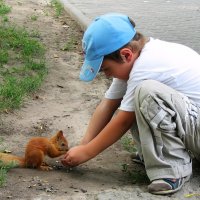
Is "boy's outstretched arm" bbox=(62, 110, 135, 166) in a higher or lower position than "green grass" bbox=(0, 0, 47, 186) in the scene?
higher

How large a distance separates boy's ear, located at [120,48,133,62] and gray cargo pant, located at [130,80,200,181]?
190 mm

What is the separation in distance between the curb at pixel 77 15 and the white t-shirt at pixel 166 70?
4595 mm

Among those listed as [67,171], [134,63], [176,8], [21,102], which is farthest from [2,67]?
[176,8]

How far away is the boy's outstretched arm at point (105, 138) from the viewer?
346 centimetres

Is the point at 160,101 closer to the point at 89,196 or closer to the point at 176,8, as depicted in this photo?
the point at 89,196

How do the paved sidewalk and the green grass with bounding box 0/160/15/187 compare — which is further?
the paved sidewalk

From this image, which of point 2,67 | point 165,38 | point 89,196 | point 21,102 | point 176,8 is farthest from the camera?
point 176,8

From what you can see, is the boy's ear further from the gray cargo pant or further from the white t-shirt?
the gray cargo pant

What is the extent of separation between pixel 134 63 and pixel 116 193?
2.73 feet

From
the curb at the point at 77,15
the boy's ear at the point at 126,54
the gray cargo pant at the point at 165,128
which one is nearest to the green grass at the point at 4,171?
the gray cargo pant at the point at 165,128

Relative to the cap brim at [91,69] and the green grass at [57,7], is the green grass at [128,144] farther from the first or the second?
the green grass at [57,7]

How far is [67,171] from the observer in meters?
3.82

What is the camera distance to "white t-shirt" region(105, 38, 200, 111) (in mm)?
3428

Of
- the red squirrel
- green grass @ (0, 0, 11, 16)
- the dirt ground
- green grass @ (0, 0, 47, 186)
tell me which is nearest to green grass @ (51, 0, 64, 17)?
green grass @ (0, 0, 11, 16)
